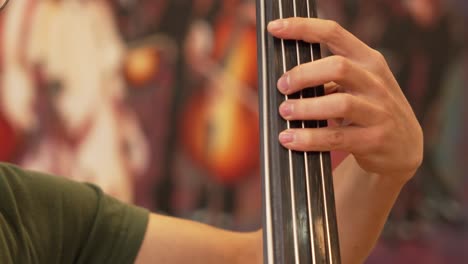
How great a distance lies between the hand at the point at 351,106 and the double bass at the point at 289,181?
0.01 metres

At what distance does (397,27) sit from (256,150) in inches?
18.5

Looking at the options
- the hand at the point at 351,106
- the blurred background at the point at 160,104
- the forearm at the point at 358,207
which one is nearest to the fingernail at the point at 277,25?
the hand at the point at 351,106

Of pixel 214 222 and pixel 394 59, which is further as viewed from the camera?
pixel 394 59

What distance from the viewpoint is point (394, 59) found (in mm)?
1544

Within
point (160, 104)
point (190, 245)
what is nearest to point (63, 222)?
point (190, 245)

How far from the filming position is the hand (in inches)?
21.1

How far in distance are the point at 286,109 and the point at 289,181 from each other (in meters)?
0.06

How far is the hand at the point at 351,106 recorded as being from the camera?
537 mm

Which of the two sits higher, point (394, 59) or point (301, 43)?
point (394, 59)

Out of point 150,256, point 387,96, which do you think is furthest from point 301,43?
point 150,256

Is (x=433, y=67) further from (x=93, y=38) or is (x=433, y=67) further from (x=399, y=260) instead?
(x=93, y=38)

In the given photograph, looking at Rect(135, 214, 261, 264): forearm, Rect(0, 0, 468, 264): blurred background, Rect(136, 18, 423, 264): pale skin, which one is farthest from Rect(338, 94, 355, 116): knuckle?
Rect(0, 0, 468, 264): blurred background

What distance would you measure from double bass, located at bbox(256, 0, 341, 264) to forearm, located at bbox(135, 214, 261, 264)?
0.28 m

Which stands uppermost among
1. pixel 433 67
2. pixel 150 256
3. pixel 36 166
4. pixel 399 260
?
pixel 433 67
